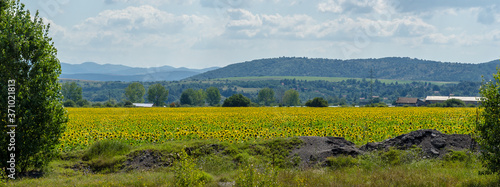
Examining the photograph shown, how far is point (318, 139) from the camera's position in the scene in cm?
1814

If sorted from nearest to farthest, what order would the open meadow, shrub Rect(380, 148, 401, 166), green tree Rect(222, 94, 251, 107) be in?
the open meadow < shrub Rect(380, 148, 401, 166) < green tree Rect(222, 94, 251, 107)

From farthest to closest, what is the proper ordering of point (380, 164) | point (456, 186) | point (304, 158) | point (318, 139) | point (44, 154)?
point (318, 139)
point (304, 158)
point (380, 164)
point (44, 154)
point (456, 186)

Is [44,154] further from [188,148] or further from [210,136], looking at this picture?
[210,136]

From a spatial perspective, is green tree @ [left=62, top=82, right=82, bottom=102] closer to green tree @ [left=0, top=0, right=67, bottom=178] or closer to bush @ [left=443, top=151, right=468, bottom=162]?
green tree @ [left=0, top=0, right=67, bottom=178]

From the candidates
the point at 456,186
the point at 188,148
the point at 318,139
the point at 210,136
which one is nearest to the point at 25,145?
the point at 188,148

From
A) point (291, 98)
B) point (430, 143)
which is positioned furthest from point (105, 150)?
point (291, 98)

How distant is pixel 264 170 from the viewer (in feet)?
38.1

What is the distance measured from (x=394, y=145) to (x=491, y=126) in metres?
5.70

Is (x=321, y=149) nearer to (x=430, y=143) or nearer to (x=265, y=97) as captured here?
(x=430, y=143)

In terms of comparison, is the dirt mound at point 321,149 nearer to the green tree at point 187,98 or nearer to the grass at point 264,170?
the grass at point 264,170

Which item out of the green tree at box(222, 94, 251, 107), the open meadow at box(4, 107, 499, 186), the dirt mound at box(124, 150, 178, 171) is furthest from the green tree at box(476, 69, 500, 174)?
the green tree at box(222, 94, 251, 107)

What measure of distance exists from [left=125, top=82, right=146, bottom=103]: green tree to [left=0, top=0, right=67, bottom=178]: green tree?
523 feet

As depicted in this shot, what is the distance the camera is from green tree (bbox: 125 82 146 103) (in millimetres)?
169875

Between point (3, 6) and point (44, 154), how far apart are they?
514 centimetres
